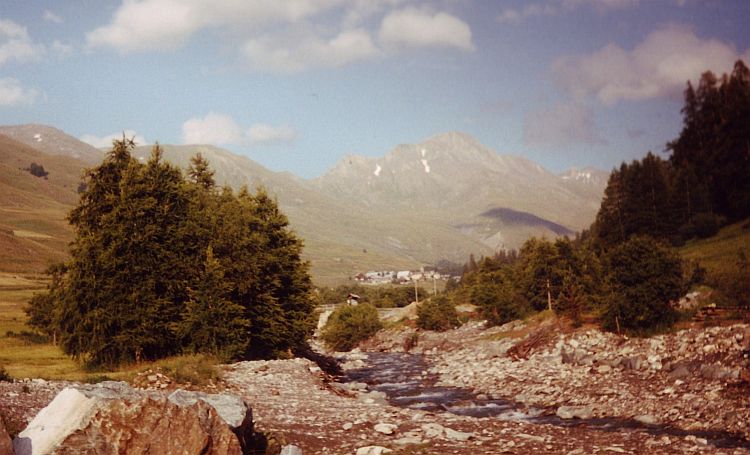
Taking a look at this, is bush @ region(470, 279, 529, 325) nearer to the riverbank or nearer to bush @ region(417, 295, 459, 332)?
bush @ region(417, 295, 459, 332)

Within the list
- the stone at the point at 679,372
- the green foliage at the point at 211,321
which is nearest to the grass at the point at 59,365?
the green foliage at the point at 211,321

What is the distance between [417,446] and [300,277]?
1238 inches

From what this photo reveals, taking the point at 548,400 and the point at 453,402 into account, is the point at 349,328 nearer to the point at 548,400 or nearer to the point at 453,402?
the point at 453,402

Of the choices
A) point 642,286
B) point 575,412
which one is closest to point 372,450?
point 575,412

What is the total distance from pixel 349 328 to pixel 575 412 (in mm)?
60272

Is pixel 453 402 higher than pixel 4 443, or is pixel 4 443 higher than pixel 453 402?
pixel 4 443

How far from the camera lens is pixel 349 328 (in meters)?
84.0

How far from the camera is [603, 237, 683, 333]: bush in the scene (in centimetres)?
4038

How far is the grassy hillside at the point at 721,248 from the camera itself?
200 ft

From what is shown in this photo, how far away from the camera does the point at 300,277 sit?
152 feet

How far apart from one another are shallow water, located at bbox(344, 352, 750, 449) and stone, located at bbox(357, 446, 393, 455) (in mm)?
12191

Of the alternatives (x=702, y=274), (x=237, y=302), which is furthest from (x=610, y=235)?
(x=237, y=302)

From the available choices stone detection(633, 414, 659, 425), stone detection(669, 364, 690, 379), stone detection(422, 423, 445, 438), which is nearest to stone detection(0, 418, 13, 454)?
stone detection(422, 423, 445, 438)

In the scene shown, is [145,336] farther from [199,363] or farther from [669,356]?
[669,356]
